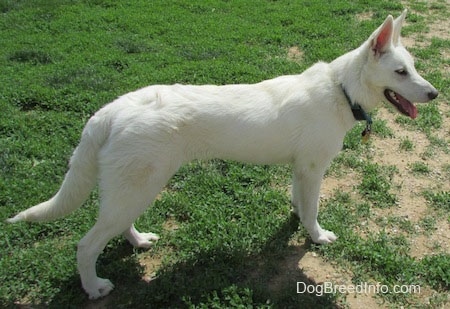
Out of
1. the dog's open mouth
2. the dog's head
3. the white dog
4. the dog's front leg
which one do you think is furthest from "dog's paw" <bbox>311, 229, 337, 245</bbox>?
the dog's head

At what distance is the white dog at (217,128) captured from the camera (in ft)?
10.7

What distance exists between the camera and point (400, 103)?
3.66 metres

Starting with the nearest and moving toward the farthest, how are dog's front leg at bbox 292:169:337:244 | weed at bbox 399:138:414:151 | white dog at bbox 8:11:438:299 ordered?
1. white dog at bbox 8:11:438:299
2. dog's front leg at bbox 292:169:337:244
3. weed at bbox 399:138:414:151

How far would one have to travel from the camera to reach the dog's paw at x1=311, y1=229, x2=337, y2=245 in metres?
4.12

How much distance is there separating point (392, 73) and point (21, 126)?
463 cm

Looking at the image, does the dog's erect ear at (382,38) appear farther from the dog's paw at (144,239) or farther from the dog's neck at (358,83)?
the dog's paw at (144,239)

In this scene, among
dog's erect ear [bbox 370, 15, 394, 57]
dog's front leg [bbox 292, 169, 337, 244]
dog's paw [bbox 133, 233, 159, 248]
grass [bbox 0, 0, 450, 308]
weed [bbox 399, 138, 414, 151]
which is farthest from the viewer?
weed [bbox 399, 138, 414, 151]

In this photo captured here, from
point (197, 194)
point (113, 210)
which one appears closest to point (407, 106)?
point (197, 194)

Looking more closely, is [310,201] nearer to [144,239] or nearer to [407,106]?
[407,106]

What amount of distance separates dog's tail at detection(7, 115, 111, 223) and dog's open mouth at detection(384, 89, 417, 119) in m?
2.35

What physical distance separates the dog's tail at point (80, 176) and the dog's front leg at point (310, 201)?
1.76 m

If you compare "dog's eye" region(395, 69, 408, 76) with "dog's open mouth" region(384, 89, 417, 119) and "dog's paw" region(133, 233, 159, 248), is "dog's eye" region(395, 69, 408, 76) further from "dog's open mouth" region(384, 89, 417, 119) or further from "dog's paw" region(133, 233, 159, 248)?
"dog's paw" region(133, 233, 159, 248)

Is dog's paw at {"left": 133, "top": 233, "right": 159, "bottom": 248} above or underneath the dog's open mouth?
underneath

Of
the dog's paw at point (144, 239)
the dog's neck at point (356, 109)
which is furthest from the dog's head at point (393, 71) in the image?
the dog's paw at point (144, 239)
